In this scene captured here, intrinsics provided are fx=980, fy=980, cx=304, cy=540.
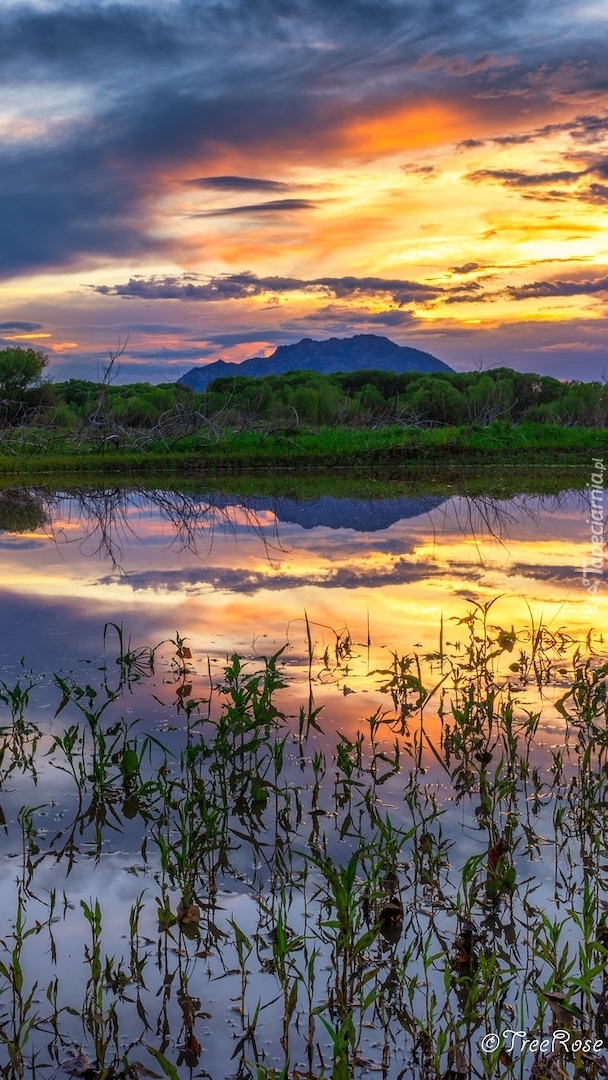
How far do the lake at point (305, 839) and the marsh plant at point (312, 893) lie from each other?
0.5 inches

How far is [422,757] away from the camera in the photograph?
186 inches

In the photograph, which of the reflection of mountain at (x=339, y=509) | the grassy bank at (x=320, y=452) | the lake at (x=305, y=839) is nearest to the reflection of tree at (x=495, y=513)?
the reflection of mountain at (x=339, y=509)

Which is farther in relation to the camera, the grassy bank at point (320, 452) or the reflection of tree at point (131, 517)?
the grassy bank at point (320, 452)

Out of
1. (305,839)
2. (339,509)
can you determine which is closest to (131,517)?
(339,509)

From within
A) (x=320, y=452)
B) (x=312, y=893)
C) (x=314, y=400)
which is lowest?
(x=312, y=893)

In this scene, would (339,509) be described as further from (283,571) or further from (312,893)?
(312,893)

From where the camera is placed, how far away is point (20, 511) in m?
16.6

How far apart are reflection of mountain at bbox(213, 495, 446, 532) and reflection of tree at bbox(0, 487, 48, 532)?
3.09 m

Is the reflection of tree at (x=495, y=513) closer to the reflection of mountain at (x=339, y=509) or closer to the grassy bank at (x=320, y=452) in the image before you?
the reflection of mountain at (x=339, y=509)

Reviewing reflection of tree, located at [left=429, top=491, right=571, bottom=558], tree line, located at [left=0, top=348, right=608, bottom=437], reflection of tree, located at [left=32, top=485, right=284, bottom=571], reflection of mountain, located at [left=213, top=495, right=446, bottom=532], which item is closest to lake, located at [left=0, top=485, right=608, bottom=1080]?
reflection of tree, located at [left=429, top=491, right=571, bottom=558]

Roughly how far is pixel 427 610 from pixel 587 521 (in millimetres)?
6947

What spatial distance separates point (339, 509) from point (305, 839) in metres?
12.2

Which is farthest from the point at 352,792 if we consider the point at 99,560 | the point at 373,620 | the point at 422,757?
the point at 99,560

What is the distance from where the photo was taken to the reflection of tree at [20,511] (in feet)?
48.0
